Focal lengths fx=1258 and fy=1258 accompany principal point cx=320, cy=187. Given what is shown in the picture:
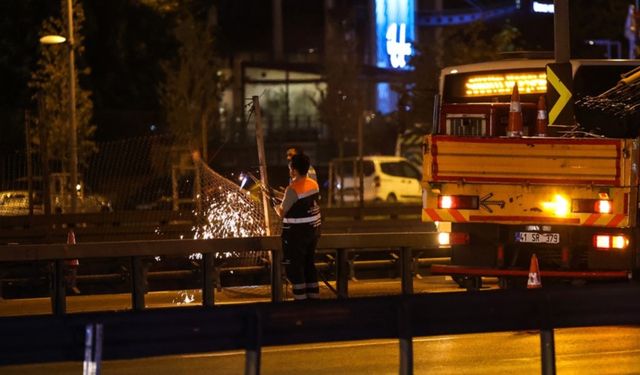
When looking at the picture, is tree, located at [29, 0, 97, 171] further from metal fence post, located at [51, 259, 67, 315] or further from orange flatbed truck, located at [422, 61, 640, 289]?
orange flatbed truck, located at [422, 61, 640, 289]

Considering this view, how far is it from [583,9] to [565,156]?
4976 centimetres

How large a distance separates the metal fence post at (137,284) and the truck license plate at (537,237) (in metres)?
4.42

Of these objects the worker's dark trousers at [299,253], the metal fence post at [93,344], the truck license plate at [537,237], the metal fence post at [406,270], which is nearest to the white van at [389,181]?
the metal fence post at [406,270]

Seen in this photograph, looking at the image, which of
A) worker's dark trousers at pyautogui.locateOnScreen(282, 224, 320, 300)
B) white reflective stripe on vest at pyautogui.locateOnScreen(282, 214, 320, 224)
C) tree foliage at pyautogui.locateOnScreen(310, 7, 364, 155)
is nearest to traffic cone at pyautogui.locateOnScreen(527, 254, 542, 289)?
worker's dark trousers at pyautogui.locateOnScreen(282, 224, 320, 300)

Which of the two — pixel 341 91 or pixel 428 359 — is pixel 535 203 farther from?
pixel 341 91

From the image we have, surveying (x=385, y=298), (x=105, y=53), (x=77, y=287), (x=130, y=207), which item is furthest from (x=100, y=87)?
(x=385, y=298)

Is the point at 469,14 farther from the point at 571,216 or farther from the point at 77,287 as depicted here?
the point at 571,216

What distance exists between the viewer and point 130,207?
25188 mm

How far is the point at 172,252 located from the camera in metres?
15.3

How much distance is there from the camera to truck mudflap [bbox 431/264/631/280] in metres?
13.9

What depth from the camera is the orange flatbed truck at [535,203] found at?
13.6 meters

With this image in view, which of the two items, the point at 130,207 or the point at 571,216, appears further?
the point at 130,207

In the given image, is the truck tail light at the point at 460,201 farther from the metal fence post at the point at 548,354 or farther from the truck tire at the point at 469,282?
the metal fence post at the point at 548,354

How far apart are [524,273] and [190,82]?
32.1 metres
